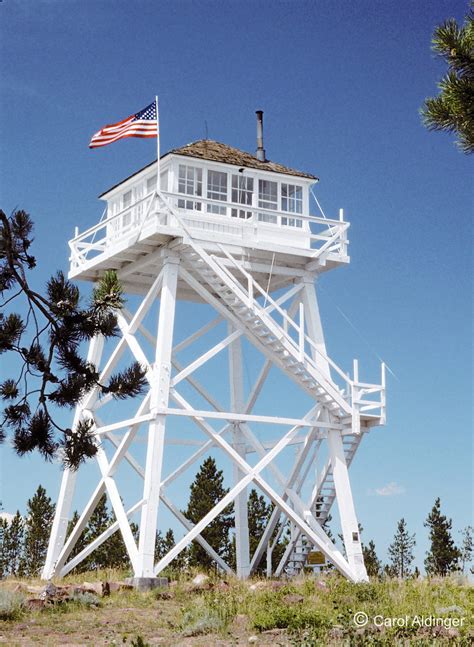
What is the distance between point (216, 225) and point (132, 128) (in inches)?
150

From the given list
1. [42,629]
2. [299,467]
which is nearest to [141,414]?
[299,467]

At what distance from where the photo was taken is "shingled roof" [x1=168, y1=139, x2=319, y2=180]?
1229 inches

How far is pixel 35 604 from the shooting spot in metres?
21.5

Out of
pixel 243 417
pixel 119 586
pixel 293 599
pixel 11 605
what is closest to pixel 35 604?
pixel 11 605

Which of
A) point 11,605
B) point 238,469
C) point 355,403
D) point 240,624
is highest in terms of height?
point 355,403

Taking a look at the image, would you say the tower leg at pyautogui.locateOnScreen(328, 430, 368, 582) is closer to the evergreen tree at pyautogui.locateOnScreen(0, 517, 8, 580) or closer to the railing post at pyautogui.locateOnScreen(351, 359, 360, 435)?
the railing post at pyautogui.locateOnScreen(351, 359, 360, 435)

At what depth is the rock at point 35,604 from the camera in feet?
70.1

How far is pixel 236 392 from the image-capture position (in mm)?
33844

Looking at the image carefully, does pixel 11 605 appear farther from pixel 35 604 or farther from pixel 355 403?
pixel 355 403

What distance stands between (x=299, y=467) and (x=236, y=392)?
3420 mm

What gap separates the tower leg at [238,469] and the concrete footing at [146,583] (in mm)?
6196

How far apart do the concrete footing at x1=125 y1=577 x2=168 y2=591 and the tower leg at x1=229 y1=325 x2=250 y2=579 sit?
6196mm

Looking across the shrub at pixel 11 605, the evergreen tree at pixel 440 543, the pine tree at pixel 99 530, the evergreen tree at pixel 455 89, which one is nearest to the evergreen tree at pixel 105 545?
the pine tree at pixel 99 530

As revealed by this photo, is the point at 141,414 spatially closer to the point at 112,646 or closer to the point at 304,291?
the point at 304,291
